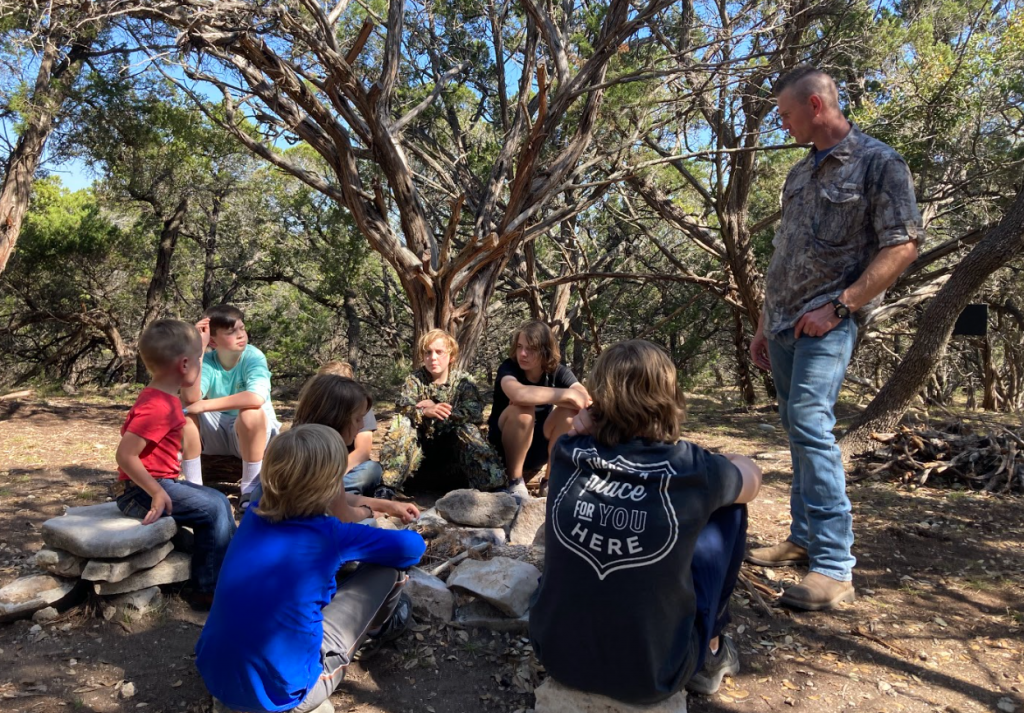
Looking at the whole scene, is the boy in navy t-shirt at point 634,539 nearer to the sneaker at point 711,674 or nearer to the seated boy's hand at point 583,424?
the seated boy's hand at point 583,424

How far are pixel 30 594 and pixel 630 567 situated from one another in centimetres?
221

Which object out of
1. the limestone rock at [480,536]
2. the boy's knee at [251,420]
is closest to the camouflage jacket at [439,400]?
the boy's knee at [251,420]

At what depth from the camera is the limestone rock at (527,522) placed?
3.49m

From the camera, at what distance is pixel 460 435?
4.25 m

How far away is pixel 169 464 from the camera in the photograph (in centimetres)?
285

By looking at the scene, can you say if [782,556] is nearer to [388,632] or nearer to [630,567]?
[630,567]

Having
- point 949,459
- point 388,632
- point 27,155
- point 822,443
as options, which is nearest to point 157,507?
point 388,632

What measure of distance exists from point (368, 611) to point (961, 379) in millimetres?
14756

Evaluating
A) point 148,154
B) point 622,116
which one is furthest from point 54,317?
point 622,116

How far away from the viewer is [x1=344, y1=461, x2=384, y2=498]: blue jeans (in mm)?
3672

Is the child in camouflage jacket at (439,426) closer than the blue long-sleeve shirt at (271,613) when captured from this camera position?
No

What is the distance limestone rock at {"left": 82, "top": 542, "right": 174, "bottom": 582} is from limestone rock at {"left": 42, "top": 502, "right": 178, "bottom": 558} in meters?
0.04

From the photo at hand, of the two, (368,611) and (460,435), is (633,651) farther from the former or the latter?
(460,435)

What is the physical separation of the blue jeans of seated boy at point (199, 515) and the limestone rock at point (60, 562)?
23 cm
